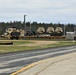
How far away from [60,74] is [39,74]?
0.86 m

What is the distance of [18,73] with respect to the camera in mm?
14609

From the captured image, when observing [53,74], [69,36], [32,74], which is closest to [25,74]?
[32,74]

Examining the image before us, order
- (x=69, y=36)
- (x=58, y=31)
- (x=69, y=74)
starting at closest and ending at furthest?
(x=69, y=74) → (x=69, y=36) → (x=58, y=31)

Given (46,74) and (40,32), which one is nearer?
(46,74)

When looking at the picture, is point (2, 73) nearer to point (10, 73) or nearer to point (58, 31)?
point (10, 73)

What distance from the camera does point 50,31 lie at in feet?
572

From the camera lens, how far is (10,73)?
48.4 ft

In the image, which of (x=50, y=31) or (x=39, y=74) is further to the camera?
(x=50, y=31)

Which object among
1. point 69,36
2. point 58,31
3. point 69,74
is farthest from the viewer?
point 58,31

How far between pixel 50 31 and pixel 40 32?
17.5 ft

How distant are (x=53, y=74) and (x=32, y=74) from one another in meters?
0.86

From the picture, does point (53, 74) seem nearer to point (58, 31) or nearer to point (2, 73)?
point (2, 73)

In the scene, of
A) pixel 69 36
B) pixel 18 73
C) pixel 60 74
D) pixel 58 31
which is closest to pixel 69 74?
pixel 60 74

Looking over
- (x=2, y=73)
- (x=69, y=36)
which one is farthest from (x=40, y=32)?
(x=2, y=73)
